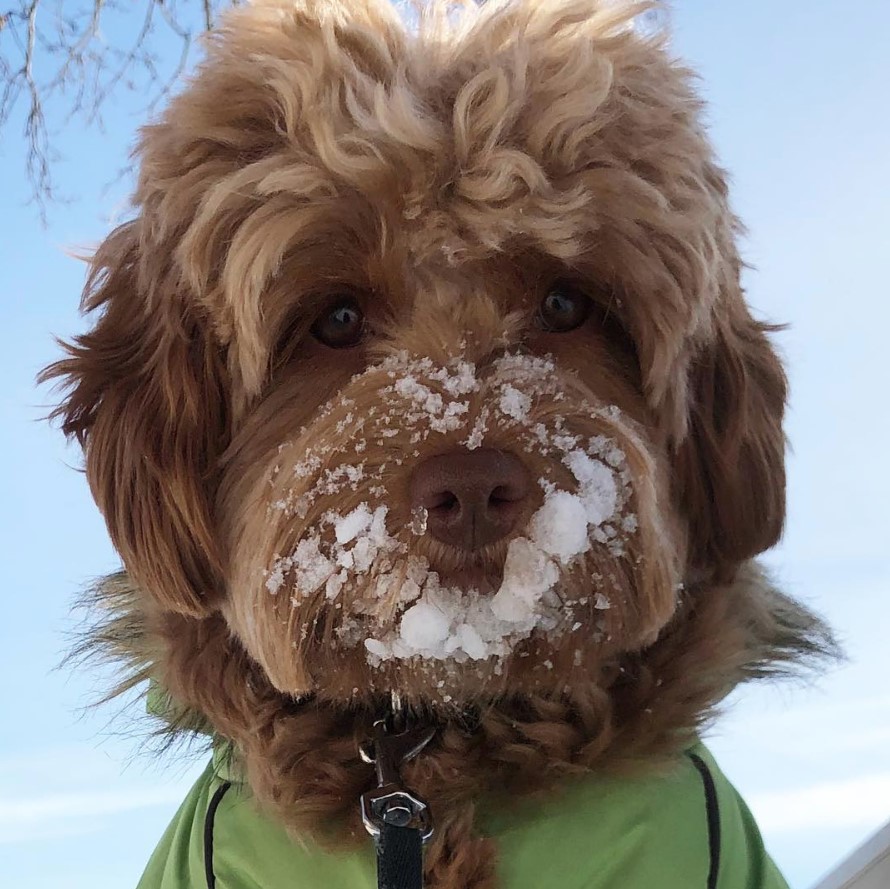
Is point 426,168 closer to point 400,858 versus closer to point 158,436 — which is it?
point 158,436

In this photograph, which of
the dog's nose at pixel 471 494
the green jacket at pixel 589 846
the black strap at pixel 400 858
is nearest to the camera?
the dog's nose at pixel 471 494

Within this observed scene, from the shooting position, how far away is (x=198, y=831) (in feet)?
5.24

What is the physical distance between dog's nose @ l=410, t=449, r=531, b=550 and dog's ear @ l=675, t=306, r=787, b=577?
0.52 metres

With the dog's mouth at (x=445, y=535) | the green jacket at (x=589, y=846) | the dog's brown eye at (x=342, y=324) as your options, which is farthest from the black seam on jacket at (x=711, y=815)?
the dog's brown eye at (x=342, y=324)

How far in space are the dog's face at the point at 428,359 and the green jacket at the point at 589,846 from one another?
7.4 inches

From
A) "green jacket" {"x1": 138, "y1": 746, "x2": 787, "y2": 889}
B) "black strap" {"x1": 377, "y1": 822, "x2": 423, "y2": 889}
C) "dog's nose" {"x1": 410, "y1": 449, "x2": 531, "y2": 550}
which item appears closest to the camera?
"dog's nose" {"x1": 410, "y1": 449, "x2": 531, "y2": 550}

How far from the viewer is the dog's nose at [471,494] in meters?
1.12

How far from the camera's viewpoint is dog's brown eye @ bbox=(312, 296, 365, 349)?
1.44 m

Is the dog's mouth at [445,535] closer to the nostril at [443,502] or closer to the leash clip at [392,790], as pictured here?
the nostril at [443,502]

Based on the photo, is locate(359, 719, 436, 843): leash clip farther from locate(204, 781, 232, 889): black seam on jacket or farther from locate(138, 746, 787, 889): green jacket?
locate(204, 781, 232, 889): black seam on jacket

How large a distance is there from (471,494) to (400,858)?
20.3 inches

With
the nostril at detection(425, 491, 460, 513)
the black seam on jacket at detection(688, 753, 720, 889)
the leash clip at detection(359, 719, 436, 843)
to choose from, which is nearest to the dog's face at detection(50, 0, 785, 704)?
the nostril at detection(425, 491, 460, 513)

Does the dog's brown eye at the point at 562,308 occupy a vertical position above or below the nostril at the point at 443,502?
above

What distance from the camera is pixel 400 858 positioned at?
4.15 feet
